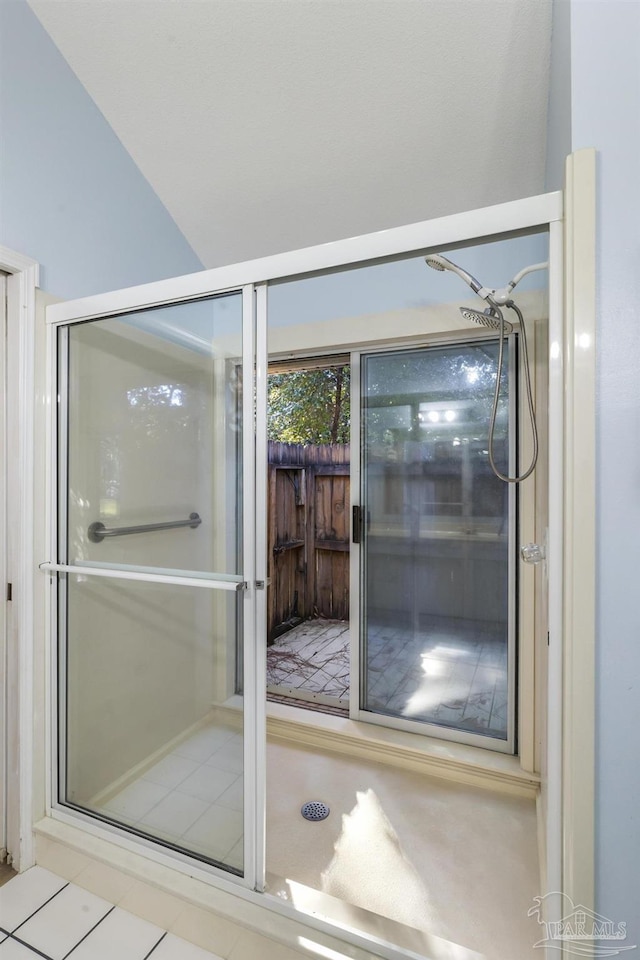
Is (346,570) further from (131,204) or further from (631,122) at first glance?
(631,122)

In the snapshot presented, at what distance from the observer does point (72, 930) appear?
127 cm

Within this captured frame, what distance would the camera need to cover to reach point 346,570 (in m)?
3.82

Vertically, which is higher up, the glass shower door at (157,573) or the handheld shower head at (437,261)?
the handheld shower head at (437,261)

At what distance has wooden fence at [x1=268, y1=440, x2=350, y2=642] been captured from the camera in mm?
3674

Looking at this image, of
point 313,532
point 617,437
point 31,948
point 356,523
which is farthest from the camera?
point 313,532

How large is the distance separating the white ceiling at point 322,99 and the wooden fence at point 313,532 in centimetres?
199

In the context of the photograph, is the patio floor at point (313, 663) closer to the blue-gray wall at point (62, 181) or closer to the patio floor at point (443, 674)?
the patio floor at point (443, 674)

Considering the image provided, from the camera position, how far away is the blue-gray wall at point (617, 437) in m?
0.86

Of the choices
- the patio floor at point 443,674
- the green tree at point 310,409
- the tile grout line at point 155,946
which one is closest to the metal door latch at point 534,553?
the patio floor at point 443,674

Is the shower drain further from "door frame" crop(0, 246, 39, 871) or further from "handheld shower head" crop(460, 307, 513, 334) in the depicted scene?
"handheld shower head" crop(460, 307, 513, 334)

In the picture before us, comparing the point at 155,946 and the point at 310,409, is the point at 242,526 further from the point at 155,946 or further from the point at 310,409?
the point at 310,409

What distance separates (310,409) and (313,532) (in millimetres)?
1067

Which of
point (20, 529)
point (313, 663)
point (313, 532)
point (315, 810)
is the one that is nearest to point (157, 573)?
point (20, 529)

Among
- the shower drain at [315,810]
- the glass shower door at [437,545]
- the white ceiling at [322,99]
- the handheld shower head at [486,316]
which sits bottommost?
the shower drain at [315,810]
